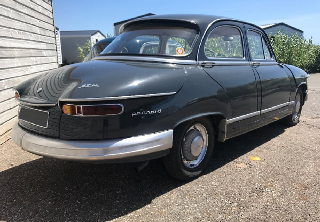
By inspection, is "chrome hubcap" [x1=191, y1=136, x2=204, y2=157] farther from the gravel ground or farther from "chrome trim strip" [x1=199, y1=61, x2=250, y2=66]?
"chrome trim strip" [x1=199, y1=61, x2=250, y2=66]

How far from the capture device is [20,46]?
225 inches

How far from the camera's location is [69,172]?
11.0 feet

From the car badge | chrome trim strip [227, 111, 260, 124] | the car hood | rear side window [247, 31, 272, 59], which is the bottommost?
chrome trim strip [227, 111, 260, 124]

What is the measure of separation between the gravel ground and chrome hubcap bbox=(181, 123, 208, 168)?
23cm

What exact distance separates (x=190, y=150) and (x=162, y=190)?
0.52 metres

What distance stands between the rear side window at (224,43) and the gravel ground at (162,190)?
1.40m

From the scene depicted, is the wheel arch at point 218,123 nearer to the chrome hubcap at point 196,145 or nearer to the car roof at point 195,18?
the chrome hubcap at point 196,145

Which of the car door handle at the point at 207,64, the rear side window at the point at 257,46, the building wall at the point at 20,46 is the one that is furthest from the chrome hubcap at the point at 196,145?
the building wall at the point at 20,46

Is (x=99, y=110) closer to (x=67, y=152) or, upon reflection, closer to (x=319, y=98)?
(x=67, y=152)

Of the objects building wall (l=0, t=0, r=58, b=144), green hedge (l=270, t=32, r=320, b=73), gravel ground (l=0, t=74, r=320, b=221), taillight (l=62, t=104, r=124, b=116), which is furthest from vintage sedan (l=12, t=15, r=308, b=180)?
green hedge (l=270, t=32, r=320, b=73)

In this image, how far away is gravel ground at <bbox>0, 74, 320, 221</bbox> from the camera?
252cm

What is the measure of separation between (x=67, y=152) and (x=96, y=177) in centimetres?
89

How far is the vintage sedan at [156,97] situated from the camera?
240cm

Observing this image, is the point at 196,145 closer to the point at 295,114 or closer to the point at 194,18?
the point at 194,18
